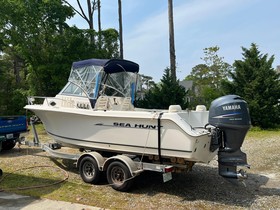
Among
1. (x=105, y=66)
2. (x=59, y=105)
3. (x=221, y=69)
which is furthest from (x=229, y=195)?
(x=221, y=69)

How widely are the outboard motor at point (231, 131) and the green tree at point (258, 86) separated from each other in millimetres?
9655

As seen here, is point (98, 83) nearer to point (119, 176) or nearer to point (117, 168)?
point (117, 168)

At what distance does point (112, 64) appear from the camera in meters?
7.38

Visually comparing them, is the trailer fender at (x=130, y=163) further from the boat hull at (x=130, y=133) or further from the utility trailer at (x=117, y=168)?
the boat hull at (x=130, y=133)

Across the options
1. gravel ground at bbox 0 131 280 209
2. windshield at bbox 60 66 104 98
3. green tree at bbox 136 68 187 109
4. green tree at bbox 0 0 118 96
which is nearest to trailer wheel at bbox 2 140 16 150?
gravel ground at bbox 0 131 280 209

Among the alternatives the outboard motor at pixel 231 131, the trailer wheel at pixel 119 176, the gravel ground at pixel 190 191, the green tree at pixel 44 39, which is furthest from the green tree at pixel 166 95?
the outboard motor at pixel 231 131

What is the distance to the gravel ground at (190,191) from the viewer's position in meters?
5.30

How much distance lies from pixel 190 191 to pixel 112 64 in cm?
353

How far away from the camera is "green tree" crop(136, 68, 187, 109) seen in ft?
49.1

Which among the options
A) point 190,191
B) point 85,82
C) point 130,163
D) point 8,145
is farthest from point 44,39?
point 190,191

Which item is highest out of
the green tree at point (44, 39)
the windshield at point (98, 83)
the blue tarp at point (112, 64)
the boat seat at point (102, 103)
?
the green tree at point (44, 39)

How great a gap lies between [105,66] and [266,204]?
4.55m

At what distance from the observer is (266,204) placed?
5.25 metres

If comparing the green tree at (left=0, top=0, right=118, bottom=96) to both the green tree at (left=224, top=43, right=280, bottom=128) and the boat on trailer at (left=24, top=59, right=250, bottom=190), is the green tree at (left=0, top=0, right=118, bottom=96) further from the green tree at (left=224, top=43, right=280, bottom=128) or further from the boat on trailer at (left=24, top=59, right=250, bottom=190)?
the boat on trailer at (left=24, top=59, right=250, bottom=190)
